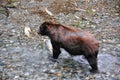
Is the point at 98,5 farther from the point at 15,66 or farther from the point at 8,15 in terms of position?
the point at 15,66

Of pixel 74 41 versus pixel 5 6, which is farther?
pixel 5 6

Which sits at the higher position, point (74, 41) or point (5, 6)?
point (74, 41)

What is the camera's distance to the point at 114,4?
14.7m

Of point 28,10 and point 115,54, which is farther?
point 28,10

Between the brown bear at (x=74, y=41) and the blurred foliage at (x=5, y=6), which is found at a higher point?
the brown bear at (x=74, y=41)

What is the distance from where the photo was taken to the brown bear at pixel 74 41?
7688mm

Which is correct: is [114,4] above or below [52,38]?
below

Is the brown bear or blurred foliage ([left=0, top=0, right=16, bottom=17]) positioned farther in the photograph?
blurred foliage ([left=0, top=0, right=16, bottom=17])

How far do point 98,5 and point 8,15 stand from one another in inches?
172

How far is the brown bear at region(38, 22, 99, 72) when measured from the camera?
7688mm

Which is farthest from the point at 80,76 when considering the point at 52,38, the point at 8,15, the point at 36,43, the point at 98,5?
the point at 98,5

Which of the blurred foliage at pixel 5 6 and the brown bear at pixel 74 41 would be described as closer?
the brown bear at pixel 74 41

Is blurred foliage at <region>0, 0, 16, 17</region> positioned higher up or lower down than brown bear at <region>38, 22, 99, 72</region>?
lower down

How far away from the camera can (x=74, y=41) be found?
7.99 m
